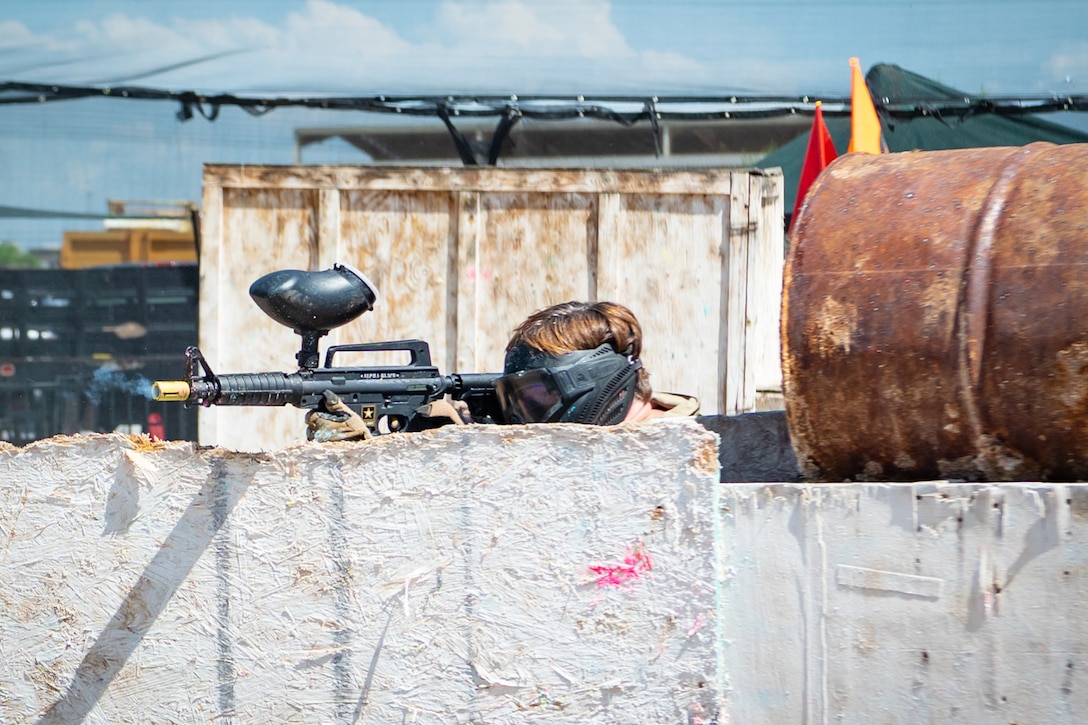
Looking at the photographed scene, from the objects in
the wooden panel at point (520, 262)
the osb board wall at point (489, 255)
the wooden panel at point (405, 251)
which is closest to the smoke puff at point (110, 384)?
the osb board wall at point (489, 255)

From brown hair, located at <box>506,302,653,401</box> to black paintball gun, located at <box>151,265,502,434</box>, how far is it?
0.43m

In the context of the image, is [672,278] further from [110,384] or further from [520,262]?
[110,384]

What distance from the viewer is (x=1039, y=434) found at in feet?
6.27

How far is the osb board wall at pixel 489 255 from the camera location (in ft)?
15.3

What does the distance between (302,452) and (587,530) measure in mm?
607

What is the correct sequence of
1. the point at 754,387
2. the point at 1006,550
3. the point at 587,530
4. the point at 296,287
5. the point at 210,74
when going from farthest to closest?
the point at 210,74, the point at 754,387, the point at 296,287, the point at 587,530, the point at 1006,550

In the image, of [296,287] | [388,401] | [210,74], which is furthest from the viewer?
[210,74]

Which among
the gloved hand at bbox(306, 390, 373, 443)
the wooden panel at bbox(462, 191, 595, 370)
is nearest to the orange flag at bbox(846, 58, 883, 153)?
the wooden panel at bbox(462, 191, 595, 370)

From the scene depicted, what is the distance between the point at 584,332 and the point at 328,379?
0.71 metres

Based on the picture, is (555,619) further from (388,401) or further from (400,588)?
(388,401)

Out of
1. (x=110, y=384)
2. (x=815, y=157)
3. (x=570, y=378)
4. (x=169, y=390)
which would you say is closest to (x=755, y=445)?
(x=570, y=378)

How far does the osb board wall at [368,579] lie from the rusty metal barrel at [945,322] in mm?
288

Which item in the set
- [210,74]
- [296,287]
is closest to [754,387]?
[296,287]

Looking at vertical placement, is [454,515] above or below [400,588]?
above
